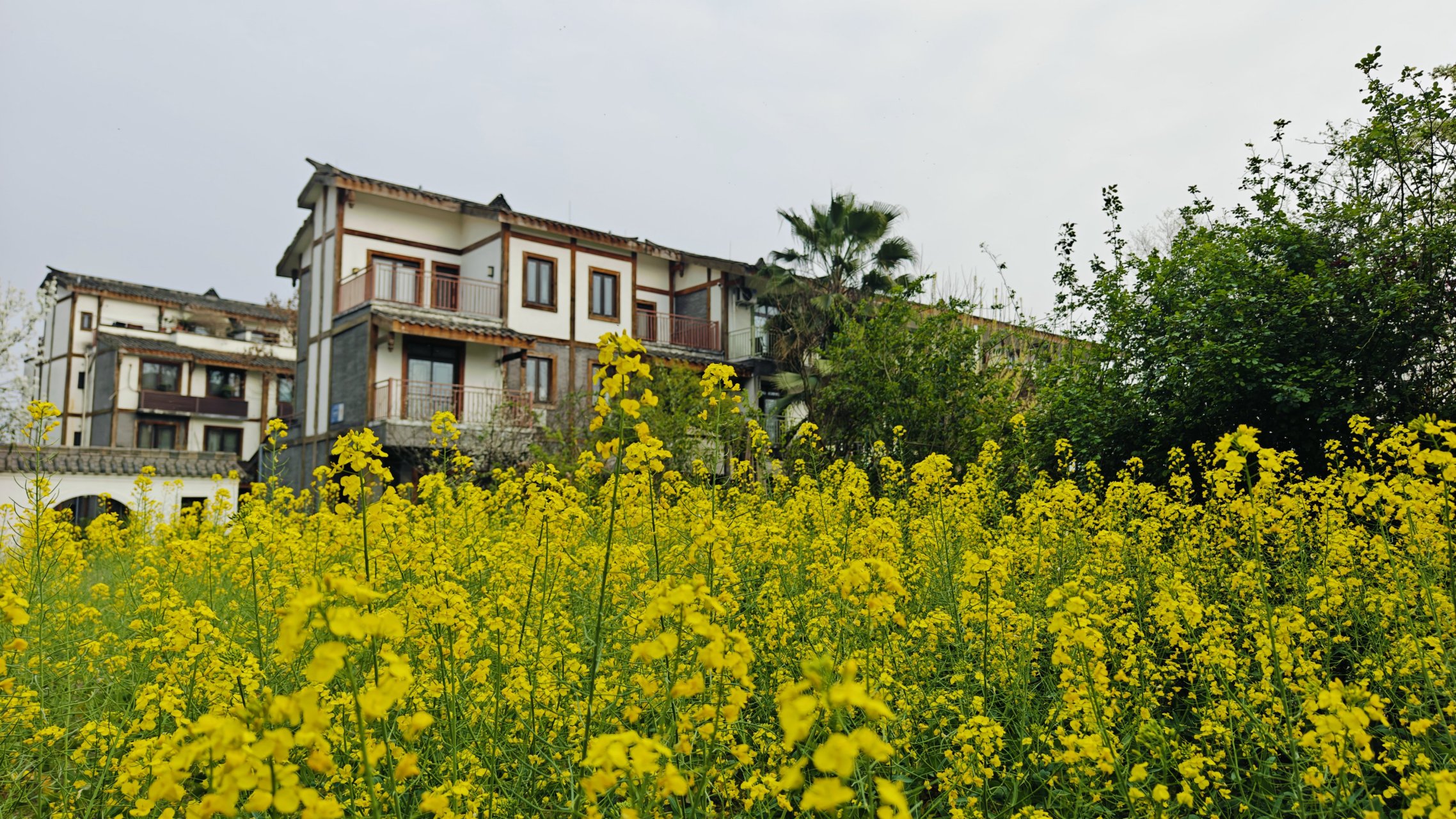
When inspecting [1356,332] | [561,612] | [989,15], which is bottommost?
[561,612]

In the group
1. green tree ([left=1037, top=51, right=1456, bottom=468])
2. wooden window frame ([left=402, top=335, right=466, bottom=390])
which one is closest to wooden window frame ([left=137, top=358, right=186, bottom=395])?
wooden window frame ([left=402, top=335, right=466, bottom=390])

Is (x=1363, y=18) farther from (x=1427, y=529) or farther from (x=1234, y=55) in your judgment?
(x=1427, y=529)

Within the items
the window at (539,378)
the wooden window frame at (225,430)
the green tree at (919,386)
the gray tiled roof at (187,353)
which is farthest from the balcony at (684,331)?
the wooden window frame at (225,430)

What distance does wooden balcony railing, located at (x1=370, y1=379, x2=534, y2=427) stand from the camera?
702 inches

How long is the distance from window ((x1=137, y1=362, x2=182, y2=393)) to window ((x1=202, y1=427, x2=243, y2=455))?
2016 mm

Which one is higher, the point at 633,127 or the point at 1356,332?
the point at 633,127

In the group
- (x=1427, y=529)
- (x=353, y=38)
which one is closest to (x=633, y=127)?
(x=353, y=38)

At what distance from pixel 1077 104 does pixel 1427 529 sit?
855cm

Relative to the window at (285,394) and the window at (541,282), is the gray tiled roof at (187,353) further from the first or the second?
the window at (541,282)

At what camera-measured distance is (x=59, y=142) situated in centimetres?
1535

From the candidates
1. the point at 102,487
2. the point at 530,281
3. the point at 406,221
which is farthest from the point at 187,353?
the point at 530,281

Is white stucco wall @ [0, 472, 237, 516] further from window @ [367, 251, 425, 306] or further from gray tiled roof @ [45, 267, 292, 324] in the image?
gray tiled roof @ [45, 267, 292, 324]

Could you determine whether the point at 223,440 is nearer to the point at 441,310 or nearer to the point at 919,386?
the point at 441,310

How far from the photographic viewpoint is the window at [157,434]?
32375 mm
